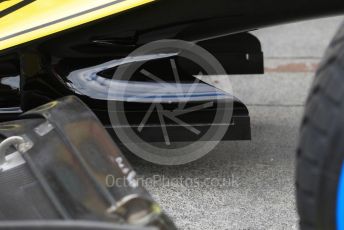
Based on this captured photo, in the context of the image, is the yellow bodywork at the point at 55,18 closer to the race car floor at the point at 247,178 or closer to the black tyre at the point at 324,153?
the race car floor at the point at 247,178

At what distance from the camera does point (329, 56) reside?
65.2 inches

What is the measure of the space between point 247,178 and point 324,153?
48.8 inches

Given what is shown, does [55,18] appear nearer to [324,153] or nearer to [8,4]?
[8,4]

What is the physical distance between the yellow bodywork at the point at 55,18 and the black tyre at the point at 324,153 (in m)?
0.95

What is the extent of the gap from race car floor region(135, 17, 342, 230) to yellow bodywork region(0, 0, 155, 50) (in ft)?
2.78

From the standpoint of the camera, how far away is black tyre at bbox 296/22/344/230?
5.01 feet

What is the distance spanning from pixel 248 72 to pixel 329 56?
1203mm

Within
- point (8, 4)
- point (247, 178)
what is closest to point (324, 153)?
point (247, 178)

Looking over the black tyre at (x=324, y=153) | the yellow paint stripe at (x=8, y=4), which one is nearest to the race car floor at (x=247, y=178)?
the black tyre at (x=324, y=153)

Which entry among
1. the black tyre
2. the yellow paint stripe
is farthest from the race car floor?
the yellow paint stripe

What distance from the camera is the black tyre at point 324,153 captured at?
5.01 ft

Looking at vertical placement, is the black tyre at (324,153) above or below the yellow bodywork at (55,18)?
below

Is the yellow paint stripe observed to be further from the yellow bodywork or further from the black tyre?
the black tyre

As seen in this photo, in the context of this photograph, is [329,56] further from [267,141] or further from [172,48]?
[267,141]
